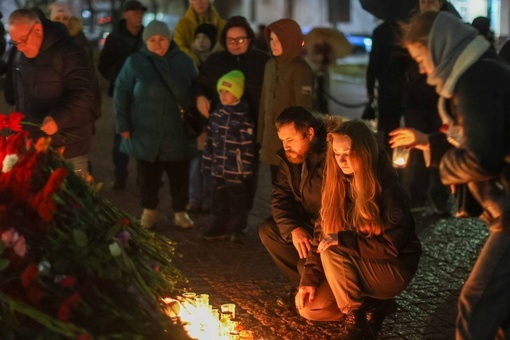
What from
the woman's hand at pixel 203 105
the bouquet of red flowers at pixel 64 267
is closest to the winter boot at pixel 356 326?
the bouquet of red flowers at pixel 64 267

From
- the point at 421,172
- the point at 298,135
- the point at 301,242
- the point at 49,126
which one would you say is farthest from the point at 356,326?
the point at 421,172

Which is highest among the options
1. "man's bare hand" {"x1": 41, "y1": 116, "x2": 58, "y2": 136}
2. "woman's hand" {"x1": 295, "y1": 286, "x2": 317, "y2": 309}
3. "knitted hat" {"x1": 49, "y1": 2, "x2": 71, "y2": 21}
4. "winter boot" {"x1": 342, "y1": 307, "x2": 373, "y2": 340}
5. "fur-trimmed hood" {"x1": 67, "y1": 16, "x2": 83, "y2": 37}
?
"knitted hat" {"x1": 49, "y1": 2, "x2": 71, "y2": 21}

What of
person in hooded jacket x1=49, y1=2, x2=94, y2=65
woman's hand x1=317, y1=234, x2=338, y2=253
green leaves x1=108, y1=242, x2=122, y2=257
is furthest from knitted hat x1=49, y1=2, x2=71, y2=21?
green leaves x1=108, y1=242, x2=122, y2=257

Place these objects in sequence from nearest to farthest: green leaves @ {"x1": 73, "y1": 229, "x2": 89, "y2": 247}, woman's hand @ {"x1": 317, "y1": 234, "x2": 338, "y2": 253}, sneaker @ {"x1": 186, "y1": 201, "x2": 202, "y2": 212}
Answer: green leaves @ {"x1": 73, "y1": 229, "x2": 89, "y2": 247} → woman's hand @ {"x1": 317, "y1": 234, "x2": 338, "y2": 253} → sneaker @ {"x1": 186, "y1": 201, "x2": 202, "y2": 212}

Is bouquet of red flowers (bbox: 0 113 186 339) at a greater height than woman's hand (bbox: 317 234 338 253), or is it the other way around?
bouquet of red flowers (bbox: 0 113 186 339)

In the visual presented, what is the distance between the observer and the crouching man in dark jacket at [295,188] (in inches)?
231

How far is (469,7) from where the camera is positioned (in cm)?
1830

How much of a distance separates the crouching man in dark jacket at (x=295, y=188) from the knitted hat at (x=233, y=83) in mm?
1689

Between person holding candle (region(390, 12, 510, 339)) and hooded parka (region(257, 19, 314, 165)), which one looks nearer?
person holding candle (region(390, 12, 510, 339))

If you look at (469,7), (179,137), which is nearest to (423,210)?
(179,137)

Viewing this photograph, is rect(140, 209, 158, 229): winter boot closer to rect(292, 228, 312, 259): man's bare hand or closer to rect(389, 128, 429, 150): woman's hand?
rect(292, 228, 312, 259): man's bare hand

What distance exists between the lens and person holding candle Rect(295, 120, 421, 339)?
5.16 meters

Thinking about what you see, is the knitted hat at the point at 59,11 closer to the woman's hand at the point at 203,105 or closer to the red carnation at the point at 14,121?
the woman's hand at the point at 203,105

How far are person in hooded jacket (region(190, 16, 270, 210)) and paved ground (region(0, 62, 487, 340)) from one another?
2.57 feet
